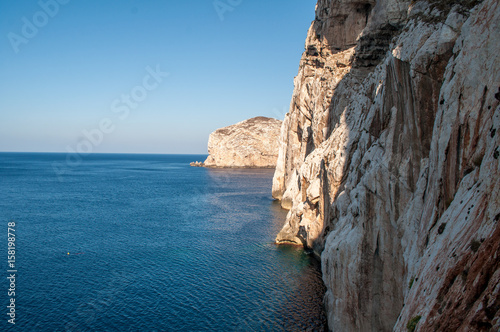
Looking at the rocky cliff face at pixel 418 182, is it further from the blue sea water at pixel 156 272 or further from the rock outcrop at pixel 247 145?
the rock outcrop at pixel 247 145

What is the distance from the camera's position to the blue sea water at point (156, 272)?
28312 millimetres

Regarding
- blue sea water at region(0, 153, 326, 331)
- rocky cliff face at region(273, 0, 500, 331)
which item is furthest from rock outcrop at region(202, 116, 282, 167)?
rocky cliff face at region(273, 0, 500, 331)

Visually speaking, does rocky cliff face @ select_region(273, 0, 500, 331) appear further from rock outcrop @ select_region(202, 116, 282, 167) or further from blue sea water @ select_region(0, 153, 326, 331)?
rock outcrop @ select_region(202, 116, 282, 167)

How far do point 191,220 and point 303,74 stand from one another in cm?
3365

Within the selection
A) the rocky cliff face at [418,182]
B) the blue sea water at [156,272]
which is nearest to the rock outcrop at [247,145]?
the blue sea water at [156,272]

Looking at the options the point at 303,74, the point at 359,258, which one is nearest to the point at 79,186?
the point at 303,74

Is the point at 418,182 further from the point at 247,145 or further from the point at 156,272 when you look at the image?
the point at 247,145

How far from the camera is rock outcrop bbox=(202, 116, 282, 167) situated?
174125 millimetres

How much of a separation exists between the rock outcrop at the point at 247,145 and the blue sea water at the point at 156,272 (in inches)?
4188

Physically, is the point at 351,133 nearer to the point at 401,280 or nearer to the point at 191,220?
the point at 401,280

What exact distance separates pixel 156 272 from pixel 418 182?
28.4m

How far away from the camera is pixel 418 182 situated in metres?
18.5

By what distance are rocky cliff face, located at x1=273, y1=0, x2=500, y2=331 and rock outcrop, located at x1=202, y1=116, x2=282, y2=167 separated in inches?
5052

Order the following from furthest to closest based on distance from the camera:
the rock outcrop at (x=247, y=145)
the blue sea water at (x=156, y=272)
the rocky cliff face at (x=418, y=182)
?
the rock outcrop at (x=247, y=145) < the blue sea water at (x=156, y=272) < the rocky cliff face at (x=418, y=182)
